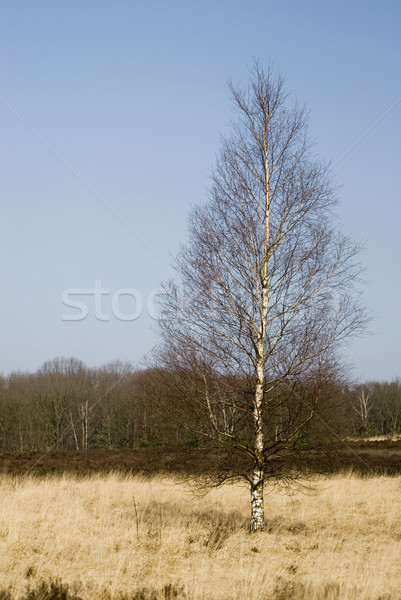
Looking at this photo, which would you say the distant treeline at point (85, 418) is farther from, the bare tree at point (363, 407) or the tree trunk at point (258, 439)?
the tree trunk at point (258, 439)

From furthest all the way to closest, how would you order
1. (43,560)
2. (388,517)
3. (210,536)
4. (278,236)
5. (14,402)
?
(14,402) → (388,517) → (278,236) → (210,536) → (43,560)

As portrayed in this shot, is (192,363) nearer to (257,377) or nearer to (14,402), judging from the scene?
(257,377)

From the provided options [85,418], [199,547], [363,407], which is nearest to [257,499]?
[199,547]

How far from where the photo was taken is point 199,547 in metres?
8.08

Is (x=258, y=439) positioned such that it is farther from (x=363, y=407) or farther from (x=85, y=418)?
(x=363, y=407)

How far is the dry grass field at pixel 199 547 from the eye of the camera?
6230 millimetres

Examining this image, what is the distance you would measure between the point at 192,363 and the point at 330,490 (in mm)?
8248

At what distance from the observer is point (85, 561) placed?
24.1 ft

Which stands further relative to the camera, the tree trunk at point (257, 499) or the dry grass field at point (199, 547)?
the tree trunk at point (257, 499)

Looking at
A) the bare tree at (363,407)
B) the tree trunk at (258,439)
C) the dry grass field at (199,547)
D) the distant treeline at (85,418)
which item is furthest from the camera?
the bare tree at (363,407)

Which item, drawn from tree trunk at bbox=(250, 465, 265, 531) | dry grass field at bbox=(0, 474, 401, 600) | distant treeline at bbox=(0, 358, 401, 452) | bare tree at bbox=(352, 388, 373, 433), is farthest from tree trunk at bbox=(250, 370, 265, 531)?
bare tree at bbox=(352, 388, 373, 433)

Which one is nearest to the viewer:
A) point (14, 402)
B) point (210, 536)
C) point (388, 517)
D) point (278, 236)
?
point (210, 536)

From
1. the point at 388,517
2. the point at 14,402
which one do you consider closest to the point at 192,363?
the point at 388,517

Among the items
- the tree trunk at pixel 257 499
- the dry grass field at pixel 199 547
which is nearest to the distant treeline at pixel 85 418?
the dry grass field at pixel 199 547
